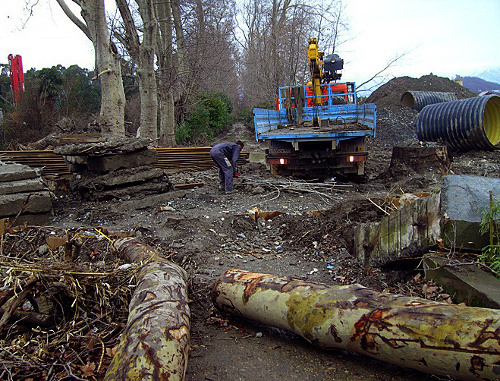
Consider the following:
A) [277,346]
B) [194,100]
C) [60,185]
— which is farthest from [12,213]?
[194,100]

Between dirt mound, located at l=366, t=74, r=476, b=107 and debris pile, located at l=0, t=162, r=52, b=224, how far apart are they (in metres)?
20.5

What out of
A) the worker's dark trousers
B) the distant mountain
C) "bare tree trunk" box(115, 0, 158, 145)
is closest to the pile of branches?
the worker's dark trousers

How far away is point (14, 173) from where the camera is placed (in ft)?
24.1

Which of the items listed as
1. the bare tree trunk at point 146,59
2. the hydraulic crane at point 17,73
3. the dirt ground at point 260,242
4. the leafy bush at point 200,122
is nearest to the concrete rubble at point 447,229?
the dirt ground at point 260,242

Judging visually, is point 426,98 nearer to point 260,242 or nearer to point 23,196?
point 260,242

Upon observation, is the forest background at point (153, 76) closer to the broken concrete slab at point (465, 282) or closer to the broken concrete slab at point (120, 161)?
the broken concrete slab at point (120, 161)

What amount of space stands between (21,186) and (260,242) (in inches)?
162

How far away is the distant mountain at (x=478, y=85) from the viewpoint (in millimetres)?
36353

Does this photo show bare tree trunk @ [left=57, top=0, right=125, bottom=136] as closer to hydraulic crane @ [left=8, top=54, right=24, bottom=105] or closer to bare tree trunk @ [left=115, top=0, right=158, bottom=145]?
bare tree trunk @ [left=115, top=0, right=158, bottom=145]

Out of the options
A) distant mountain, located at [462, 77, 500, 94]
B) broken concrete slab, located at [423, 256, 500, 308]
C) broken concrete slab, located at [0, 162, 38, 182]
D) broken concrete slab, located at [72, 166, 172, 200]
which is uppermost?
distant mountain, located at [462, 77, 500, 94]

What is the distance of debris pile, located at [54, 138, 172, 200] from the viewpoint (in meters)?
8.30

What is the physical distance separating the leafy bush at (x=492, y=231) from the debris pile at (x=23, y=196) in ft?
20.8

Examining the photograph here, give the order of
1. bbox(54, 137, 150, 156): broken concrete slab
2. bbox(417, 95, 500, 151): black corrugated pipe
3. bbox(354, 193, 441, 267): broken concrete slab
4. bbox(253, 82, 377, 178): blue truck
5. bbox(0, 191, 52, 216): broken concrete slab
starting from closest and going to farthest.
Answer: bbox(354, 193, 441, 267): broken concrete slab, bbox(0, 191, 52, 216): broken concrete slab, bbox(54, 137, 150, 156): broken concrete slab, bbox(253, 82, 377, 178): blue truck, bbox(417, 95, 500, 151): black corrugated pipe

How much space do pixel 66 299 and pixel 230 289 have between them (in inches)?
49.0
